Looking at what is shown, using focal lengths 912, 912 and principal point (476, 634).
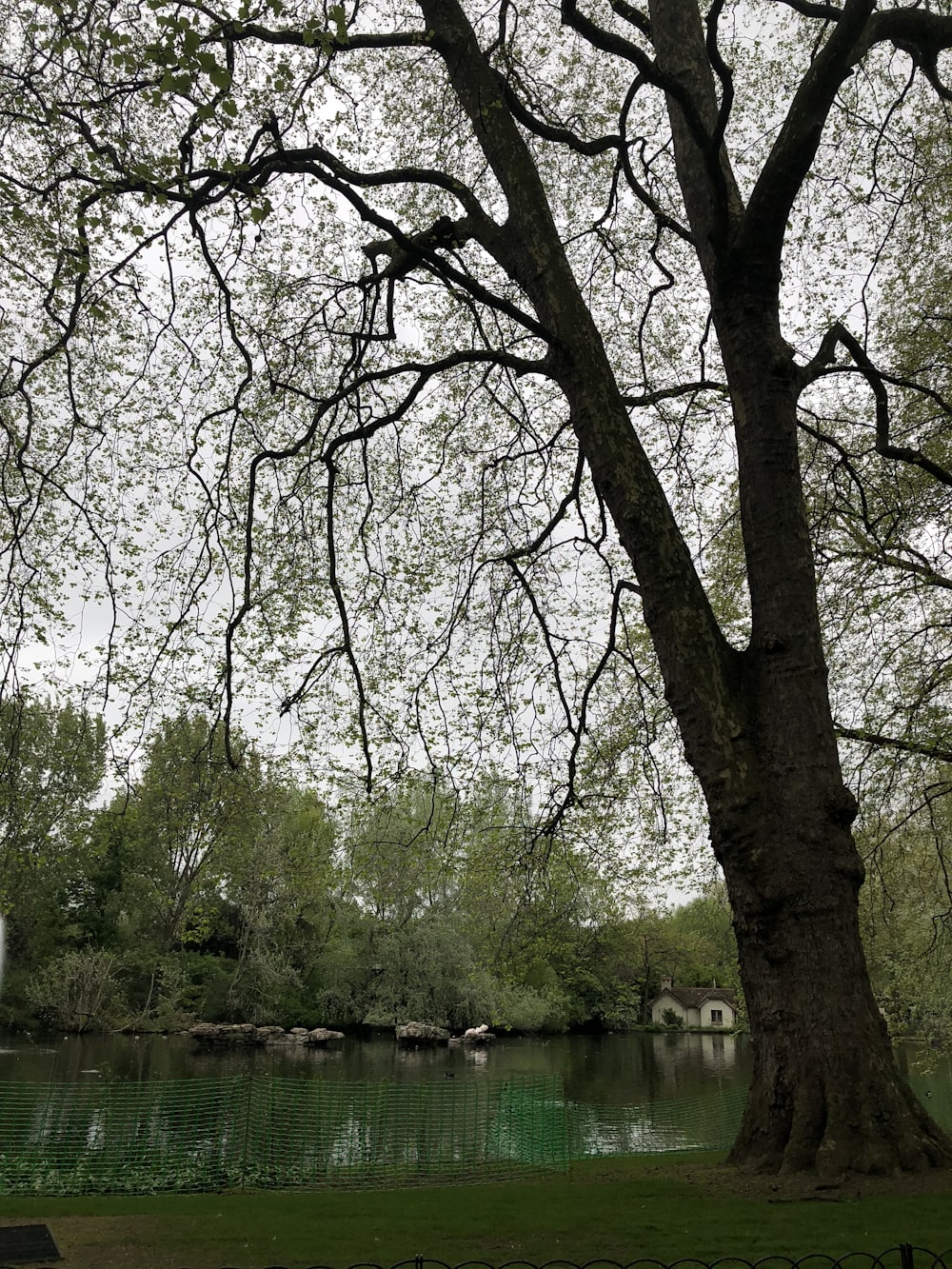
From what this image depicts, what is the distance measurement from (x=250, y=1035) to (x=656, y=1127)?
2035 centimetres

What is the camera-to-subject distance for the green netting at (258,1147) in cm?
1030

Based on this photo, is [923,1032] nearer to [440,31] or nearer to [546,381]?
[546,381]

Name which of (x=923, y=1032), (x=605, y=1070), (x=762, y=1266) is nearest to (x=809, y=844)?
(x=762, y=1266)

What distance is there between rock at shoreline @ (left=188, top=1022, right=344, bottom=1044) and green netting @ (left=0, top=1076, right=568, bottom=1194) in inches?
694

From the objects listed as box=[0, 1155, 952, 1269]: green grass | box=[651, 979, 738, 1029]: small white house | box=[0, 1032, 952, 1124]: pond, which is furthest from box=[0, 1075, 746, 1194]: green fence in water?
box=[651, 979, 738, 1029]: small white house

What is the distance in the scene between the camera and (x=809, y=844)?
4.98m

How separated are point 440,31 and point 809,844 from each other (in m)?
6.31

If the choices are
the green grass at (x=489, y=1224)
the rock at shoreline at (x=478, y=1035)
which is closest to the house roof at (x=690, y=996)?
the rock at shoreline at (x=478, y=1035)

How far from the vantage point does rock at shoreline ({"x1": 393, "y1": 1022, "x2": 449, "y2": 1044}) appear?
1308 inches

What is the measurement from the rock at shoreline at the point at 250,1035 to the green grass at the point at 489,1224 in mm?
25002

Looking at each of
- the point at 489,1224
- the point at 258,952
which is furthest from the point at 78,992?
the point at 489,1224

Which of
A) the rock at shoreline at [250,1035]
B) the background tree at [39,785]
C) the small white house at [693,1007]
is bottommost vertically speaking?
the rock at shoreline at [250,1035]

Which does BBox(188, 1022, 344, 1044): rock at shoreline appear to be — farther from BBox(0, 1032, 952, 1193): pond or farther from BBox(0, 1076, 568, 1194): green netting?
BBox(0, 1076, 568, 1194): green netting

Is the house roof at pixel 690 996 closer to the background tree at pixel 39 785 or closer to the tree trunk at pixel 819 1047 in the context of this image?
the background tree at pixel 39 785
